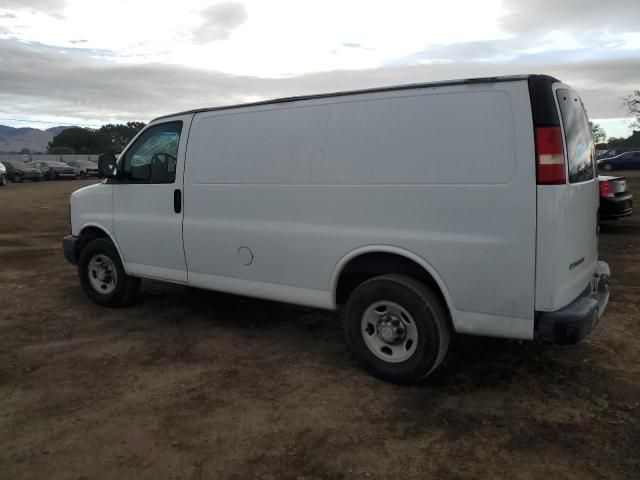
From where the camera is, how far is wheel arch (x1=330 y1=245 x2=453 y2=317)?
12.1 ft

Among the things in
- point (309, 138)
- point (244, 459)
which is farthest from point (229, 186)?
point (244, 459)

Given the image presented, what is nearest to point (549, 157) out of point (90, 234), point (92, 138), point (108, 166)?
point (108, 166)

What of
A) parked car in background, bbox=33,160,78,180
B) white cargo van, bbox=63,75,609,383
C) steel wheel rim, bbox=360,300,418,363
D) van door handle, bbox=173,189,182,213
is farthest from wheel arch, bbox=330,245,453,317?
parked car in background, bbox=33,160,78,180

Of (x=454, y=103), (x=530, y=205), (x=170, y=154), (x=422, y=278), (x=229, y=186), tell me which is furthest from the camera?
(x=170, y=154)

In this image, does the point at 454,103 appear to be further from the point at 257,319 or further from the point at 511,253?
the point at 257,319

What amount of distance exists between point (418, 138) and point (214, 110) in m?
2.10

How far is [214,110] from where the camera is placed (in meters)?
4.88

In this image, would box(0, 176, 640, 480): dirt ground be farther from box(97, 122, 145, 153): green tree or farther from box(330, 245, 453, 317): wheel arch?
box(97, 122, 145, 153): green tree

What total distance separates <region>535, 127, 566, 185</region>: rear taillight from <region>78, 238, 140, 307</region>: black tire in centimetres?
430

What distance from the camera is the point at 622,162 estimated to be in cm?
3344

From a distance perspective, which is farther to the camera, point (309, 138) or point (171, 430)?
point (309, 138)

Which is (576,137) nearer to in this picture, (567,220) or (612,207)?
(567,220)

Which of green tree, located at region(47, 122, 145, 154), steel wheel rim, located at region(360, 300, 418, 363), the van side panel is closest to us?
the van side panel

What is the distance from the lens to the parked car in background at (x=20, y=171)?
32.4 metres
